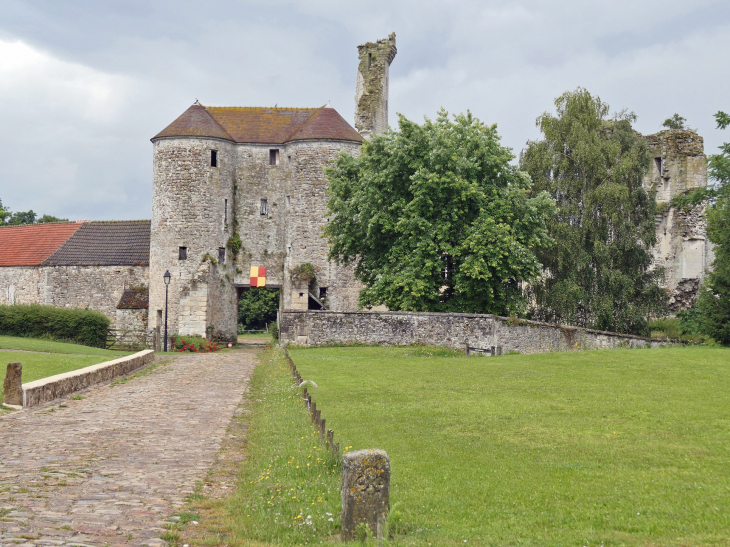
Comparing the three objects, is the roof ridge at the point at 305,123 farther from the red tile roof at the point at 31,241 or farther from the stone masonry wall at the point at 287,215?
the red tile roof at the point at 31,241

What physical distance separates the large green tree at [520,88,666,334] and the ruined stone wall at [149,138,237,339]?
17441 mm

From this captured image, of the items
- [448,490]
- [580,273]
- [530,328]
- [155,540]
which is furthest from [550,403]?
[580,273]

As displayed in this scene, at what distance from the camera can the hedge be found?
113 ft

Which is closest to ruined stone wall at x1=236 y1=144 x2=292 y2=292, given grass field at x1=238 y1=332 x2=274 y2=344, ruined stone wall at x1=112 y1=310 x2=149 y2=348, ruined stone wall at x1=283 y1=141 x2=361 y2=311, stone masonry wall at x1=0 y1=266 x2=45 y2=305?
ruined stone wall at x1=283 y1=141 x2=361 y2=311

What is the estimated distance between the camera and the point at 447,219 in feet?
103

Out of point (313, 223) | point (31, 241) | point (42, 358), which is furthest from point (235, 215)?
point (42, 358)

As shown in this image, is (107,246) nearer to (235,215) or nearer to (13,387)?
(235,215)

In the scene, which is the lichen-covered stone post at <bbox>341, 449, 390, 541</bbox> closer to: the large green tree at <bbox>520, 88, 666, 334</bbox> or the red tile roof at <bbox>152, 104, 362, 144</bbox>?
the large green tree at <bbox>520, 88, 666, 334</bbox>

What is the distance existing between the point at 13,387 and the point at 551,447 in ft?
33.4

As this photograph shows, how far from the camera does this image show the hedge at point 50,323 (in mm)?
34312

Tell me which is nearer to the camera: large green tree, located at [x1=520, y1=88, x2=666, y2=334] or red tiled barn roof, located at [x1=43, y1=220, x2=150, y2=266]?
large green tree, located at [x1=520, y1=88, x2=666, y2=334]

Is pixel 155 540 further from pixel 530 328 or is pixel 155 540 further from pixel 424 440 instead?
pixel 530 328

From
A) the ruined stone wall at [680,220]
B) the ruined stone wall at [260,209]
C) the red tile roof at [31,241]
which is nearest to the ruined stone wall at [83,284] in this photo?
the red tile roof at [31,241]

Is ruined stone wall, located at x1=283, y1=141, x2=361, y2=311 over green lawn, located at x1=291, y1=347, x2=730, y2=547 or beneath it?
over
